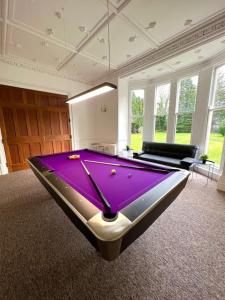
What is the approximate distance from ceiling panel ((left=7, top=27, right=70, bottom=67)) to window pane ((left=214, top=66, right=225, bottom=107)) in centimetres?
375

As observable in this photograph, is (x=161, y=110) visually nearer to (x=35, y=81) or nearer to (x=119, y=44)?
(x=119, y=44)

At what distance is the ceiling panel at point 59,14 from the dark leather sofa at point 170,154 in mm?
3248

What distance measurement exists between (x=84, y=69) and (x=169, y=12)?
2.72m

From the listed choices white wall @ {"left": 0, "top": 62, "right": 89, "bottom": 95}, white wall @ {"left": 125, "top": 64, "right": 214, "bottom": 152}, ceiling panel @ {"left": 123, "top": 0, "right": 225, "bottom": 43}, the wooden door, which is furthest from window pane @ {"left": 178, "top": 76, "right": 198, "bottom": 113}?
the wooden door

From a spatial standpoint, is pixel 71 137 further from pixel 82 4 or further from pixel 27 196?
pixel 82 4

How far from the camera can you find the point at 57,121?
177 inches

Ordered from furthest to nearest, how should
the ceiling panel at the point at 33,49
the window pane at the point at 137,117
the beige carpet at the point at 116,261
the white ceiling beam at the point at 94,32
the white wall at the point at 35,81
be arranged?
1. the window pane at the point at 137,117
2. the white wall at the point at 35,81
3. the ceiling panel at the point at 33,49
4. the white ceiling beam at the point at 94,32
5. the beige carpet at the point at 116,261

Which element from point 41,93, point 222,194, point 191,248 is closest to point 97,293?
point 191,248

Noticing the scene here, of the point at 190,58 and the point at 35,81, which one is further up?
the point at 190,58

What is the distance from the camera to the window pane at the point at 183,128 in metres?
4.04

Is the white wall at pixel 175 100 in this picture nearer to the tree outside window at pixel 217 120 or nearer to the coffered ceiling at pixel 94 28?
the tree outside window at pixel 217 120

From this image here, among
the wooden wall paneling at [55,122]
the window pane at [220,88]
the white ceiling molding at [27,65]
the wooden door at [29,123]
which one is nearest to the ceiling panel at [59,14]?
the white ceiling molding at [27,65]

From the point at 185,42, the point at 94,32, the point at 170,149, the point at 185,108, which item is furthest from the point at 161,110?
the point at 94,32

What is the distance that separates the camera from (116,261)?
4.58ft
